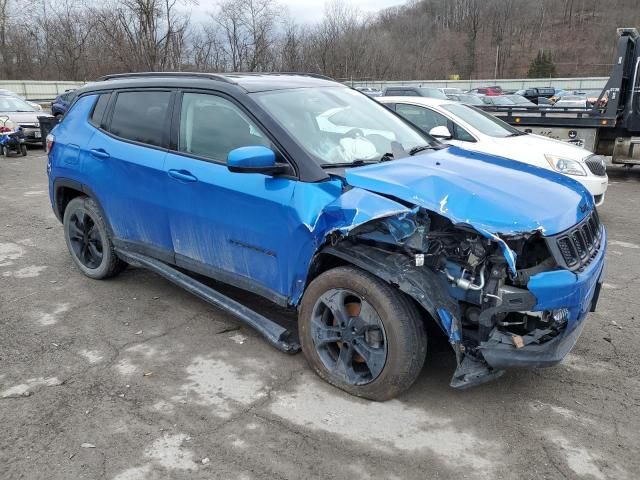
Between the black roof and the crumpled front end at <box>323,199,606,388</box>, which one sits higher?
the black roof

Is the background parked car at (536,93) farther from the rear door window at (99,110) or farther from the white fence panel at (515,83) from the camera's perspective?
the rear door window at (99,110)

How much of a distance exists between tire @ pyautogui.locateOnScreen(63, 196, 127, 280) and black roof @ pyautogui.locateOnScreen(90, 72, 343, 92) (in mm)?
1108

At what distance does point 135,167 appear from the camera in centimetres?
420

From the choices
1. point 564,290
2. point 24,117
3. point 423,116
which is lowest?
point 564,290

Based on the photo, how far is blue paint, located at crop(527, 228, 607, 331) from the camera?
2.73 meters

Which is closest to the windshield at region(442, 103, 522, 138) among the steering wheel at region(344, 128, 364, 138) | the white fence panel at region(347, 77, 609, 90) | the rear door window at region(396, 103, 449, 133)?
the rear door window at region(396, 103, 449, 133)

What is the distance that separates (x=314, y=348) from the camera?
338 cm

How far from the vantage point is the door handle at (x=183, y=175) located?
377cm

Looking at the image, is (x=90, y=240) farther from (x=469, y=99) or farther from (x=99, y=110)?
(x=469, y=99)

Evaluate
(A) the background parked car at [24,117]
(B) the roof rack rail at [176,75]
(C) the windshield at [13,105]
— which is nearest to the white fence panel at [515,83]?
(C) the windshield at [13,105]

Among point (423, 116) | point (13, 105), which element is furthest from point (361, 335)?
point (13, 105)

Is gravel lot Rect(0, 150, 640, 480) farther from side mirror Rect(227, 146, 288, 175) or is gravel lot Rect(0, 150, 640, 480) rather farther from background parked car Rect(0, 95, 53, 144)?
background parked car Rect(0, 95, 53, 144)

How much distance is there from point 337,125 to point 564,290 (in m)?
1.91

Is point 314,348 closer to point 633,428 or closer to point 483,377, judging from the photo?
point 483,377
